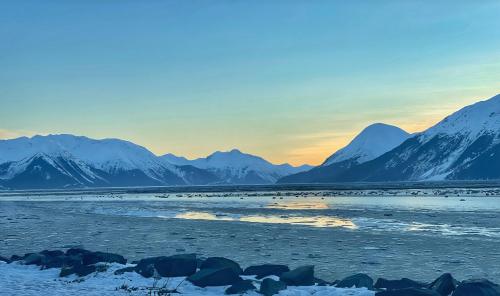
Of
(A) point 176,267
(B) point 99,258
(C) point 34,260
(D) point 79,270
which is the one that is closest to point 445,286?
(A) point 176,267

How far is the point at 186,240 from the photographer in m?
35.7

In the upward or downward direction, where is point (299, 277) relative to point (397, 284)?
upward

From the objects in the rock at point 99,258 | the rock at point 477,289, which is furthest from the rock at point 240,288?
the rock at point 99,258

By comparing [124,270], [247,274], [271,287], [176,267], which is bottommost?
[247,274]

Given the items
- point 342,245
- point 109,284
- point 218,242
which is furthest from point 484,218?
point 109,284

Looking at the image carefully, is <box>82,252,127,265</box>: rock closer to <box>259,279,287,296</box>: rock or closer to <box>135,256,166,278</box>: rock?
<box>135,256,166,278</box>: rock

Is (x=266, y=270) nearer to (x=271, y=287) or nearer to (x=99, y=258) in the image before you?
(x=271, y=287)

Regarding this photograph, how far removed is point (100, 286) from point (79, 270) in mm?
3107

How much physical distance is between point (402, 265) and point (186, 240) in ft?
51.9

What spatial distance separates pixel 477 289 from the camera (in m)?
16.5

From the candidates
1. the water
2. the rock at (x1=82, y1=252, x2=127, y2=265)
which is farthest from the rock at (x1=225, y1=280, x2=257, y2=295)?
the rock at (x1=82, y1=252, x2=127, y2=265)

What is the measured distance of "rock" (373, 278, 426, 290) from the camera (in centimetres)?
1867

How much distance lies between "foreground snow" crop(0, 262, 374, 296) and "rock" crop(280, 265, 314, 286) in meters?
0.77

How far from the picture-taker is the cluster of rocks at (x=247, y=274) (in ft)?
55.5
